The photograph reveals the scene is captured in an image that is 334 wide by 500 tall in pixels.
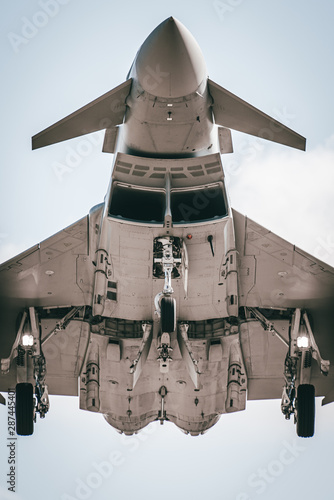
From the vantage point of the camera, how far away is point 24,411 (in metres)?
20.3

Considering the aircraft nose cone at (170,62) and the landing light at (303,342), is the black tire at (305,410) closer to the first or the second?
the landing light at (303,342)

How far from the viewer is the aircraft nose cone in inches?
718

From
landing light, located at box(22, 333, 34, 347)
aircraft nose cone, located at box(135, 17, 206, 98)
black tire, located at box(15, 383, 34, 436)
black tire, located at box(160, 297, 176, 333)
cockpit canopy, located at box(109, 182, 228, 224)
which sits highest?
aircraft nose cone, located at box(135, 17, 206, 98)

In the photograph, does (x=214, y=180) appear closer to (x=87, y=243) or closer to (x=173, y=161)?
(x=173, y=161)

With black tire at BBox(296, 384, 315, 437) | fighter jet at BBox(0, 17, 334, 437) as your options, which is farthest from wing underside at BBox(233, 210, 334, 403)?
black tire at BBox(296, 384, 315, 437)

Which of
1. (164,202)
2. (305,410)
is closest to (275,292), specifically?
(305,410)

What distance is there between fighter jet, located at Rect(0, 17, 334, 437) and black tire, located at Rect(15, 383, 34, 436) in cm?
3

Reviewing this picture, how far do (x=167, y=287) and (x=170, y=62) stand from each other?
4.08 meters

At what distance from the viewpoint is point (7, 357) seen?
21.5 metres

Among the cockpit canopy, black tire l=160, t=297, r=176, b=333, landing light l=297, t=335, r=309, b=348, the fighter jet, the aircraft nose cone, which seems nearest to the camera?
the aircraft nose cone

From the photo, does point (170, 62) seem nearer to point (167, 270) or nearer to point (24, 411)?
point (167, 270)

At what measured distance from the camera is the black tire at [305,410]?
2039 cm

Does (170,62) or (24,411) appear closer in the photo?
(170,62)

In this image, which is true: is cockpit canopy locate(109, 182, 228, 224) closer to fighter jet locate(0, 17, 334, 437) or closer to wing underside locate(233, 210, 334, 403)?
fighter jet locate(0, 17, 334, 437)
